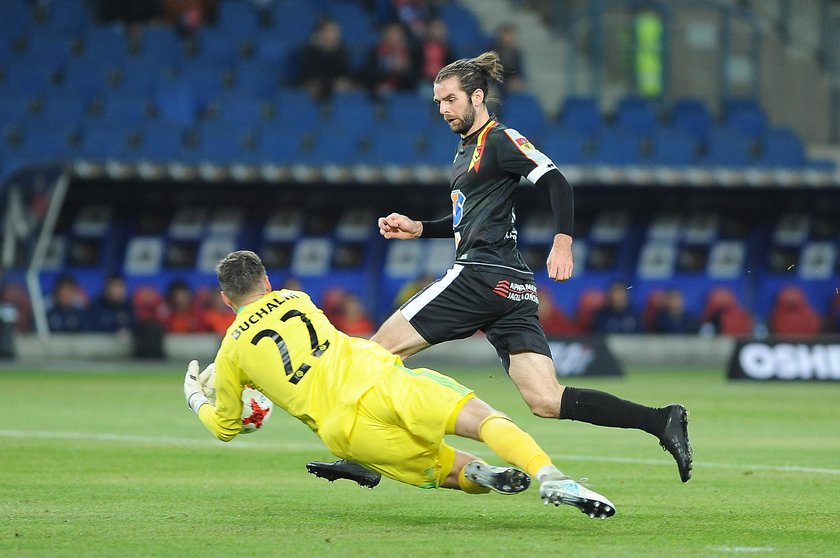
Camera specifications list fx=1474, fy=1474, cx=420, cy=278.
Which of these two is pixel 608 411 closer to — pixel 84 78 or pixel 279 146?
pixel 279 146

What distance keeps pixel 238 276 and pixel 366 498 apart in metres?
1.89

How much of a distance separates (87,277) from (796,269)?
11.8 meters

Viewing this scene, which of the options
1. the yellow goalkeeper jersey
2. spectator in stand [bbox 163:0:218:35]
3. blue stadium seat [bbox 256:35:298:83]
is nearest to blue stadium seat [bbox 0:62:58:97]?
spectator in stand [bbox 163:0:218:35]

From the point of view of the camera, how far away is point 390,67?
24.2 m

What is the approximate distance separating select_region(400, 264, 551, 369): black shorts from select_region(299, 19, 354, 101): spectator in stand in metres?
16.6

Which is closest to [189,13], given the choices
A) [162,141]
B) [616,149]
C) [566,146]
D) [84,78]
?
[84,78]

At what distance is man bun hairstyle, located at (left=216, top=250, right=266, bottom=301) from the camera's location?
21.8ft

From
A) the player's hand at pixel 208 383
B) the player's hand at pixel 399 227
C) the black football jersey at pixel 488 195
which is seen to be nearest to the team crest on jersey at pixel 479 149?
the black football jersey at pixel 488 195

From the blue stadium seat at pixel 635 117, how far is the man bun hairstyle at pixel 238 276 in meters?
19.3

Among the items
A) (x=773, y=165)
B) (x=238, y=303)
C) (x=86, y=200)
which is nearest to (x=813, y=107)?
(x=773, y=165)

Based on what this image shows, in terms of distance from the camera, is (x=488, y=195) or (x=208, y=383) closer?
(x=208, y=383)

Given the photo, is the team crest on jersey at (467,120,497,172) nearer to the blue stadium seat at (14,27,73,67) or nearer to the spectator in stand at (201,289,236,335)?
the spectator in stand at (201,289,236,335)

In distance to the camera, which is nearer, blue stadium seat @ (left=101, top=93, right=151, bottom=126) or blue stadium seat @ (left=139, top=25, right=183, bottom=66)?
blue stadium seat @ (left=101, top=93, right=151, bottom=126)

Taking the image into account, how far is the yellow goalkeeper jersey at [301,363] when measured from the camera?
257 inches
